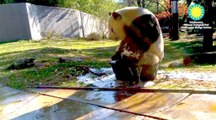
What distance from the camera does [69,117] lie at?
12.5 ft

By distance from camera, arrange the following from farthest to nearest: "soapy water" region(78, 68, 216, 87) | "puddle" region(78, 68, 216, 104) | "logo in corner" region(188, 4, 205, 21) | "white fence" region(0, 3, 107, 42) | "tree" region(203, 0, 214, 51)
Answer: "white fence" region(0, 3, 107, 42), "logo in corner" region(188, 4, 205, 21), "tree" region(203, 0, 214, 51), "soapy water" region(78, 68, 216, 87), "puddle" region(78, 68, 216, 104)

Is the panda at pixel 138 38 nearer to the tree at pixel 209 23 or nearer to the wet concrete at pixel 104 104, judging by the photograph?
the wet concrete at pixel 104 104

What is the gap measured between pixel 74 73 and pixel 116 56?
1.40m

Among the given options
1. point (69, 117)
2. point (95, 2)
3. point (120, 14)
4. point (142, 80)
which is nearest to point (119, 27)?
point (120, 14)

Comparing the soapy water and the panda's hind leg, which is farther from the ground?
the panda's hind leg

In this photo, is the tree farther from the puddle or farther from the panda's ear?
the panda's ear

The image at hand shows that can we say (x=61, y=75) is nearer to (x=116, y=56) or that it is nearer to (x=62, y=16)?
(x=116, y=56)

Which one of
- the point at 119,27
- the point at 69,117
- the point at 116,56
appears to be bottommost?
the point at 69,117

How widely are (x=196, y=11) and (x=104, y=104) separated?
828cm

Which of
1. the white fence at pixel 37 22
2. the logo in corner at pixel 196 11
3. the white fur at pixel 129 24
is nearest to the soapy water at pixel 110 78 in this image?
the white fur at pixel 129 24

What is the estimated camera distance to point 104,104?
13.6 ft

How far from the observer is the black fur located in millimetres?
4676

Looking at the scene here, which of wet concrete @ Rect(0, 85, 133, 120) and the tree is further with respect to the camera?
the tree

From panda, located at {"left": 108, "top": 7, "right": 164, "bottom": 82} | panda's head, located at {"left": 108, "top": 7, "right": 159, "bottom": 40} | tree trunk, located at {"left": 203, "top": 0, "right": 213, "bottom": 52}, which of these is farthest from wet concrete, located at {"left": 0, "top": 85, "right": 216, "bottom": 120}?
tree trunk, located at {"left": 203, "top": 0, "right": 213, "bottom": 52}
